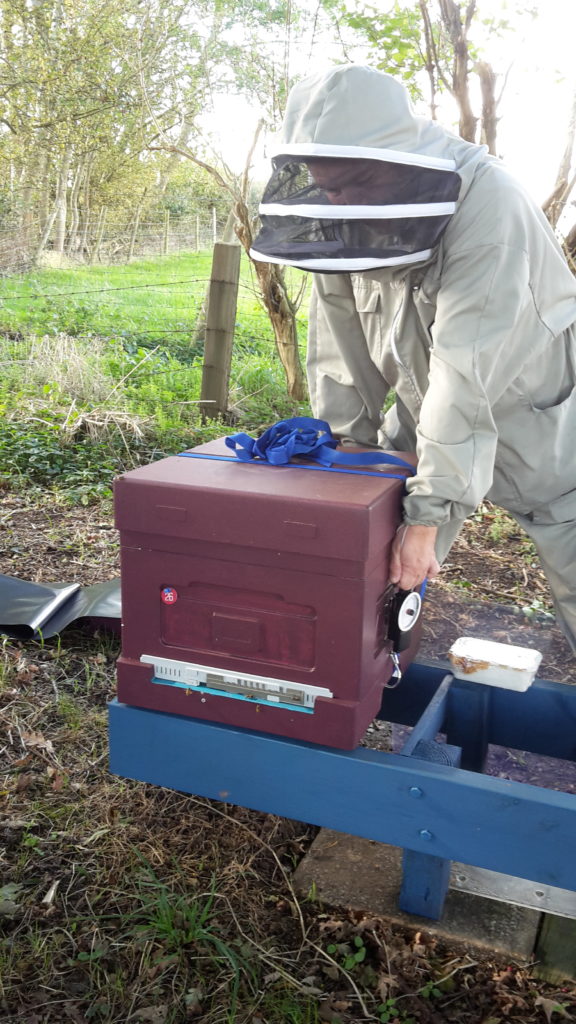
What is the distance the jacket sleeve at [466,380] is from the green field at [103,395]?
9.98ft

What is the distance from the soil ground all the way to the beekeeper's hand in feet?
2.58

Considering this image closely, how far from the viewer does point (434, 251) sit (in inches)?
71.2

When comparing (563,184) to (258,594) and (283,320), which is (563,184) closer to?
(283,320)

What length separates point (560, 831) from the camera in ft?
4.98

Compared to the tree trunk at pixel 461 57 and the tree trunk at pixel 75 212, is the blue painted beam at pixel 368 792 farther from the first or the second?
the tree trunk at pixel 75 212

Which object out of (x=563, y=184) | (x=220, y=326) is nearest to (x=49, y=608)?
(x=220, y=326)

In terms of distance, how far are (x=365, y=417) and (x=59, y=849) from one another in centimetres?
139

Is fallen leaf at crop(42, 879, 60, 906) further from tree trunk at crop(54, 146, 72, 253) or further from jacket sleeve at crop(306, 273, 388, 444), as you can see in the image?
tree trunk at crop(54, 146, 72, 253)

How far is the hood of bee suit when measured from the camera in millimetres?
1618

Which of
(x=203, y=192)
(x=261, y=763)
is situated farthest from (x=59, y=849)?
(x=203, y=192)

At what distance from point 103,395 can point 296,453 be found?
160 inches

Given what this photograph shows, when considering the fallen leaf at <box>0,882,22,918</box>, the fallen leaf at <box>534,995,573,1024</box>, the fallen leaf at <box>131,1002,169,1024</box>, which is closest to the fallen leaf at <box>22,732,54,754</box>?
the fallen leaf at <box>0,882,22,918</box>

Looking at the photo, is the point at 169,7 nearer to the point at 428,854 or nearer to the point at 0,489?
the point at 0,489

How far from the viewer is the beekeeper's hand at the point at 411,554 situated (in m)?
1.68
